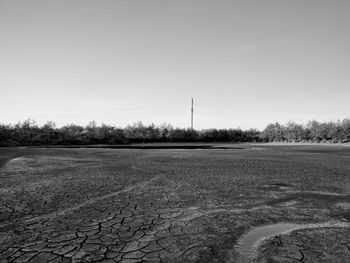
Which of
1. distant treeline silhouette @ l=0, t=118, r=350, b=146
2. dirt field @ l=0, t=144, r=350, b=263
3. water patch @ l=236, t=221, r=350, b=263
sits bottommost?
water patch @ l=236, t=221, r=350, b=263

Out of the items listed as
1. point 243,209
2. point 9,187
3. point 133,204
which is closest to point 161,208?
point 133,204

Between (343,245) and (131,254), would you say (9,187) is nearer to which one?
(131,254)

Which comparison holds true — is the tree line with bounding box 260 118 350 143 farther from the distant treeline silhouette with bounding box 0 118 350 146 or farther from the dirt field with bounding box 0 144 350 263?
the dirt field with bounding box 0 144 350 263

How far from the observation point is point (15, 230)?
3.48 m

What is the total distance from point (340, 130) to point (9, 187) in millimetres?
45991

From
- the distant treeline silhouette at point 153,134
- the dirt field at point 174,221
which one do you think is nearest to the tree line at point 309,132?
the distant treeline silhouette at point 153,134

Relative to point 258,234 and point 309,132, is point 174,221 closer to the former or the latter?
point 258,234

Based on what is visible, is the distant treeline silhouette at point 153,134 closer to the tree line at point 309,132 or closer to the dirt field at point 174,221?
the tree line at point 309,132

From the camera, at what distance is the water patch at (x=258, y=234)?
2.82 meters

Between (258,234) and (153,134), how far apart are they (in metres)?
40.2

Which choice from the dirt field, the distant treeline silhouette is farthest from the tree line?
the dirt field

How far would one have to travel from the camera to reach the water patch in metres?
2.82

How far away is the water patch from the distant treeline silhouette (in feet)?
101

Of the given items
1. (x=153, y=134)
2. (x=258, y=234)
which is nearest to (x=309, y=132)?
(x=153, y=134)
